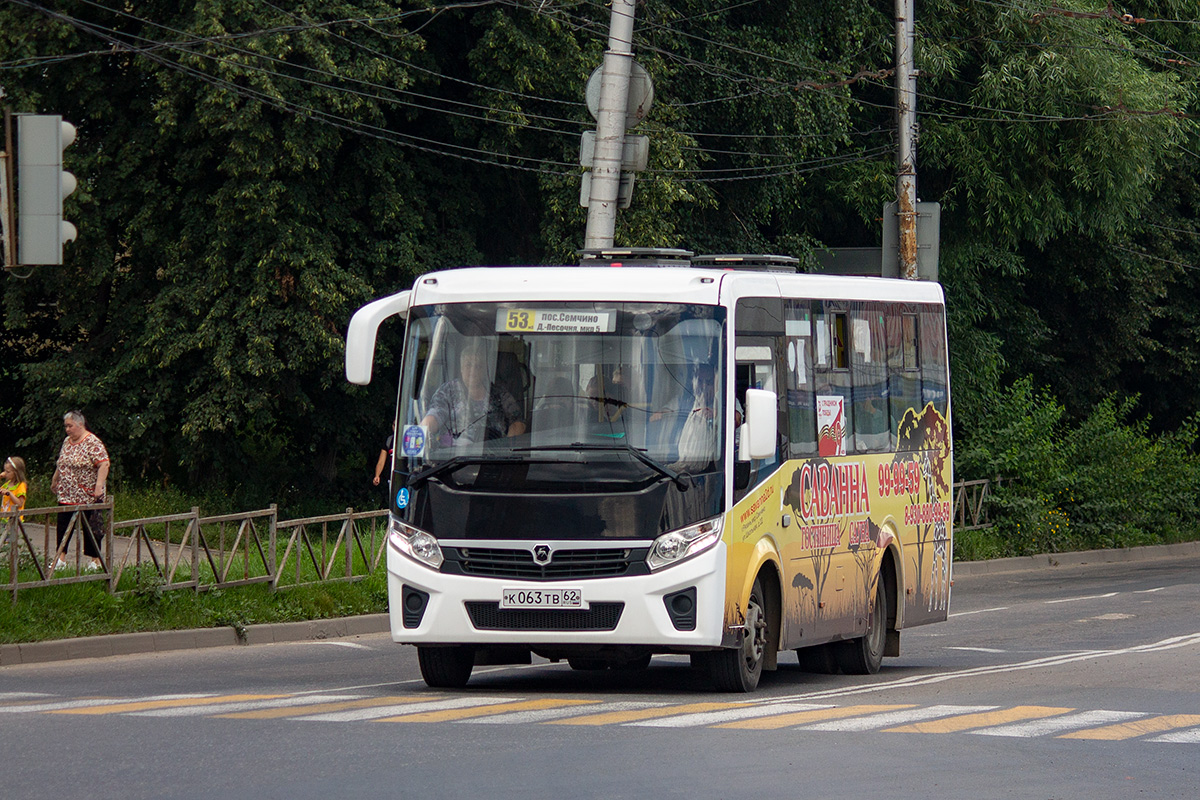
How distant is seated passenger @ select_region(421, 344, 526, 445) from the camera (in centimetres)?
1141

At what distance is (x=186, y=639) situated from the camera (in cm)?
1628

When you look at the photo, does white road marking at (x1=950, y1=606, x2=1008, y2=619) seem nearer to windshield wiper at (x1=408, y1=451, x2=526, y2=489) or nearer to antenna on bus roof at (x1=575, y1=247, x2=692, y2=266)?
antenna on bus roof at (x1=575, y1=247, x2=692, y2=266)

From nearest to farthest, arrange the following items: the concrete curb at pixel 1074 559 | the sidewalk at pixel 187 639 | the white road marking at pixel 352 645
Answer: the sidewalk at pixel 187 639
the white road marking at pixel 352 645
the concrete curb at pixel 1074 559

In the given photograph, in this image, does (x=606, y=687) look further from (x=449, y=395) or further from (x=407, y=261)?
(x=407, y=261)

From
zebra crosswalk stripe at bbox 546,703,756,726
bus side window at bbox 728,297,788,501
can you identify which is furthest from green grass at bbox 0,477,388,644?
bus side window at bbox 728,297,788,501

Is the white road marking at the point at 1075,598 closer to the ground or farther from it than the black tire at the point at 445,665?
closer to the ground

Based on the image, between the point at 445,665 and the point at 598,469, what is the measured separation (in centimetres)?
198

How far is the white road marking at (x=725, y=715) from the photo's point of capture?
10.0 m

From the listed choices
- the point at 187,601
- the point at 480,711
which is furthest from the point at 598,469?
the point at 187,601

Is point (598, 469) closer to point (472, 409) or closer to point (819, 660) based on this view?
point (472, 409)

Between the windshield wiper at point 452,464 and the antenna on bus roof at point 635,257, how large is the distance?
7.53ft

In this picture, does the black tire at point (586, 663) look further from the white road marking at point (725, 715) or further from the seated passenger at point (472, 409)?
the seated passenger at point (472, 409)

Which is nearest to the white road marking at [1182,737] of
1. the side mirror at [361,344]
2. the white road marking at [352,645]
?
the side mirror at [361,344]

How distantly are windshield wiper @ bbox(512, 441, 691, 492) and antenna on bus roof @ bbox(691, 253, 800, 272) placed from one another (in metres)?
2.31
